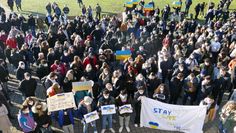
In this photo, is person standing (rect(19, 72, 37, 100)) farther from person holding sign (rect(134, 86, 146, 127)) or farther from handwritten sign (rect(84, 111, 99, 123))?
person holding sign (rect(134, 86, 146, 127))

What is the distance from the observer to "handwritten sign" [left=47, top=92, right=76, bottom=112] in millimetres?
9539

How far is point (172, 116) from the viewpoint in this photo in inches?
410

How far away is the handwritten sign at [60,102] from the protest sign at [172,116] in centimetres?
257

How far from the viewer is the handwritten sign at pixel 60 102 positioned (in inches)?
376

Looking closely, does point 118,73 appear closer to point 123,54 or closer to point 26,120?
point 123,54

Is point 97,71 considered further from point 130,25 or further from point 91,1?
point 91,1

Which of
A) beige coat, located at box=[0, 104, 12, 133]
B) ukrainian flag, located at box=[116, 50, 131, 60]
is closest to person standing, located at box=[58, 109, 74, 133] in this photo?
beige coat, located at box=[0, 104, 12, 133]

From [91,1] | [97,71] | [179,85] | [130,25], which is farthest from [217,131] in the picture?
[91,1]

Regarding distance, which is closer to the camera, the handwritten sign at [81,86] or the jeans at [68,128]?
the jeans at [68,128]

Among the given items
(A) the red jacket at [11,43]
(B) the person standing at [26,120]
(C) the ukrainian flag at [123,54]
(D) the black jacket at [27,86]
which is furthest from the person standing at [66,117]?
(A) the red jacket at [11,43]

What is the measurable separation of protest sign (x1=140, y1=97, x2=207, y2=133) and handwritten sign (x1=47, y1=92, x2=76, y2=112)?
2.57 metres

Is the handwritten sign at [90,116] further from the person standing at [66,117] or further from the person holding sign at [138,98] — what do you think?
the person holding sign at [138,98]

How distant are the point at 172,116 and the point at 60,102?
3927 millimetres

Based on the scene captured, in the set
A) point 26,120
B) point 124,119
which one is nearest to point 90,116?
point 124,119
